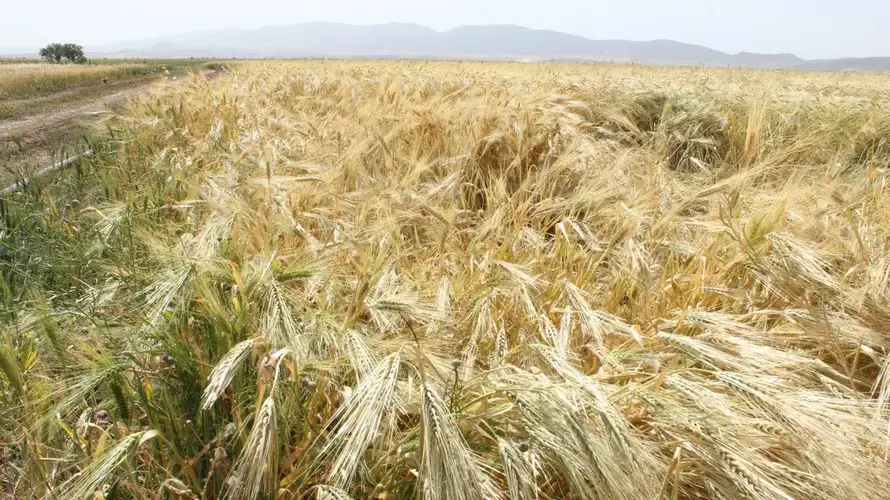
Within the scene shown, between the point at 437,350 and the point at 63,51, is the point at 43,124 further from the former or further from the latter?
the point at 63,51

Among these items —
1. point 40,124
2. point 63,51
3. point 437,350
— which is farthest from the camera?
point 63,51

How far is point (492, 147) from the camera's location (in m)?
3.03

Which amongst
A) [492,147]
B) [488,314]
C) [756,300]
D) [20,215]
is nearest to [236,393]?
[488,314]

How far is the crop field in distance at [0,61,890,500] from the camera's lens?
3.00 ft

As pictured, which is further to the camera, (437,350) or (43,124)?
(43,124)

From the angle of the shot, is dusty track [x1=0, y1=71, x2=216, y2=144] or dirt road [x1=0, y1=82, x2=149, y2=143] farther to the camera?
dirt road [x1=0, y1=82, x2=149, y2=143]

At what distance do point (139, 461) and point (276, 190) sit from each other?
4.18ft

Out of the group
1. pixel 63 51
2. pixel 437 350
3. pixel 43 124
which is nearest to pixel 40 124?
pixel 43 124

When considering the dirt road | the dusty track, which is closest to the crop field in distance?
the dusty track

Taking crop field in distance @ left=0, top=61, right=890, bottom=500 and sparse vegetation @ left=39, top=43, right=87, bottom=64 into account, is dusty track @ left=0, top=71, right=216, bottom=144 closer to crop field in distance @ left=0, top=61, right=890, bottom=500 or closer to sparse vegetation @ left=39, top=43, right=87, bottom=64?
crop field in distance @ left=0, top=61, right=890, bottom=500

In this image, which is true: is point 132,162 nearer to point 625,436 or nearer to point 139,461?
point 139,461

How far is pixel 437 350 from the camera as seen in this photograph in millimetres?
1196

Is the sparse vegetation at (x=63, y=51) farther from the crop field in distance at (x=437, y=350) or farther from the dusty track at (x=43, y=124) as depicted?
the crop field in distance at (x=437, y=350)

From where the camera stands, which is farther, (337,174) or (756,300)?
(337,174)
